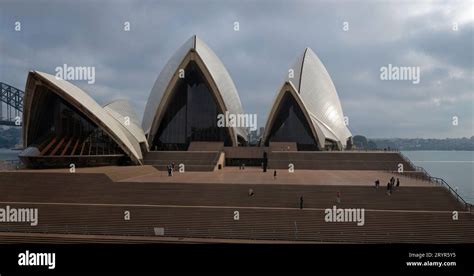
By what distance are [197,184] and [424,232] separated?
8.13 metres

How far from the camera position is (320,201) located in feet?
41.4

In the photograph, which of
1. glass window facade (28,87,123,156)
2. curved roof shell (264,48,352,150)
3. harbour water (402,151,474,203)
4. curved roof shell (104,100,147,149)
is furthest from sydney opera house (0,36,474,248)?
harbour water (402,151,474,203)

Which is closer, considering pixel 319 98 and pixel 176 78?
pixel 176 78

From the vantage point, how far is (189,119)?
27.8 metres

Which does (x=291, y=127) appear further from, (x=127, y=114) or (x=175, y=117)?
(x=127, y=114)

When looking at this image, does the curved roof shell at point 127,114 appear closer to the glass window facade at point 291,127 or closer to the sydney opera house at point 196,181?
the sydney opera house at point 196,181

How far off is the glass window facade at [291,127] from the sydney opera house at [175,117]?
3.1 inches

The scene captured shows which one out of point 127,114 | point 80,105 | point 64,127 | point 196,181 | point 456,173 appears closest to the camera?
point 196,181

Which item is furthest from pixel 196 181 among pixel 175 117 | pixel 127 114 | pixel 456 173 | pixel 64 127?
pixel 456 173

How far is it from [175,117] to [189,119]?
3.70ft

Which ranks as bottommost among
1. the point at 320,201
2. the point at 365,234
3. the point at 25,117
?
the point at 365,234

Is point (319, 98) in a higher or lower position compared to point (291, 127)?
higher

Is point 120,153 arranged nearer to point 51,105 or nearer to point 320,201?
point 51,105
